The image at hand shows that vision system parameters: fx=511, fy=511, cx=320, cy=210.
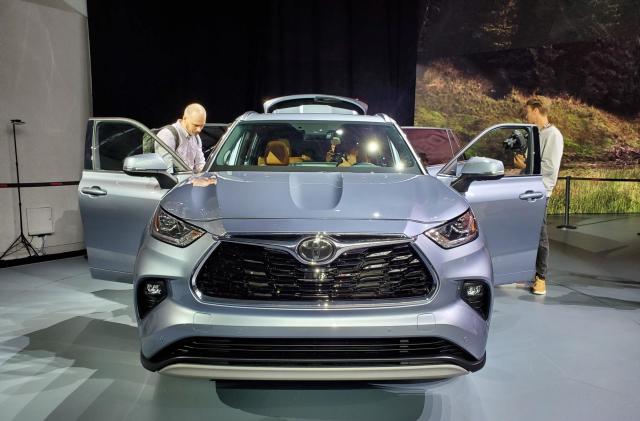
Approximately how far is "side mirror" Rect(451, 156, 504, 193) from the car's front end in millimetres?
715

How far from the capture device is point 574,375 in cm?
264

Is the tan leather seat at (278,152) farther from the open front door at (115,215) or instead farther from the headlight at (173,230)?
the headlight at (173,230)

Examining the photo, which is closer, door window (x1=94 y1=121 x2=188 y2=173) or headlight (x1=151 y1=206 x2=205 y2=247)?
headlight (x1=151 y1=206 x2=205 y2=247)

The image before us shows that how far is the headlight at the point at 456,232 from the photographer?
1.92m

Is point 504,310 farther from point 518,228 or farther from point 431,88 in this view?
point 431,88

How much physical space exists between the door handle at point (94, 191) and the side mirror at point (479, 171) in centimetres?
199

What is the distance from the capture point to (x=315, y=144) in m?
3.32

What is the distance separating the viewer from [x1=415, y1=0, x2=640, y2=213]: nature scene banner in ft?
30.6

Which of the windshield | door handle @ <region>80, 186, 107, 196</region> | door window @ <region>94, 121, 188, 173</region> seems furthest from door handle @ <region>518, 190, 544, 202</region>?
door window @ <region>94, 121, 188, 173</region>

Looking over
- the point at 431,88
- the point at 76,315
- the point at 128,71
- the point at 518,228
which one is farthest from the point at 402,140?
the point at 431,88

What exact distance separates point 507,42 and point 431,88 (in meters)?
1.58

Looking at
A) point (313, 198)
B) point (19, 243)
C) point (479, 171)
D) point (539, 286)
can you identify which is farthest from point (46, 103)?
point (539, 286)

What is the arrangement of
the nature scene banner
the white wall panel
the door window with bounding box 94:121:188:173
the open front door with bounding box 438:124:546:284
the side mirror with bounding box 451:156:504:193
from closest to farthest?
the side mirror with bounding box 451:156:504:193 → the open front door with bounding box 438:124:546:284 → the white wall panel → the door window with bounding box 94:121:188:173 → the nature scene banner

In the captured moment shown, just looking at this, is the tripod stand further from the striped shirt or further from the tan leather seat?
the tan leather seat
